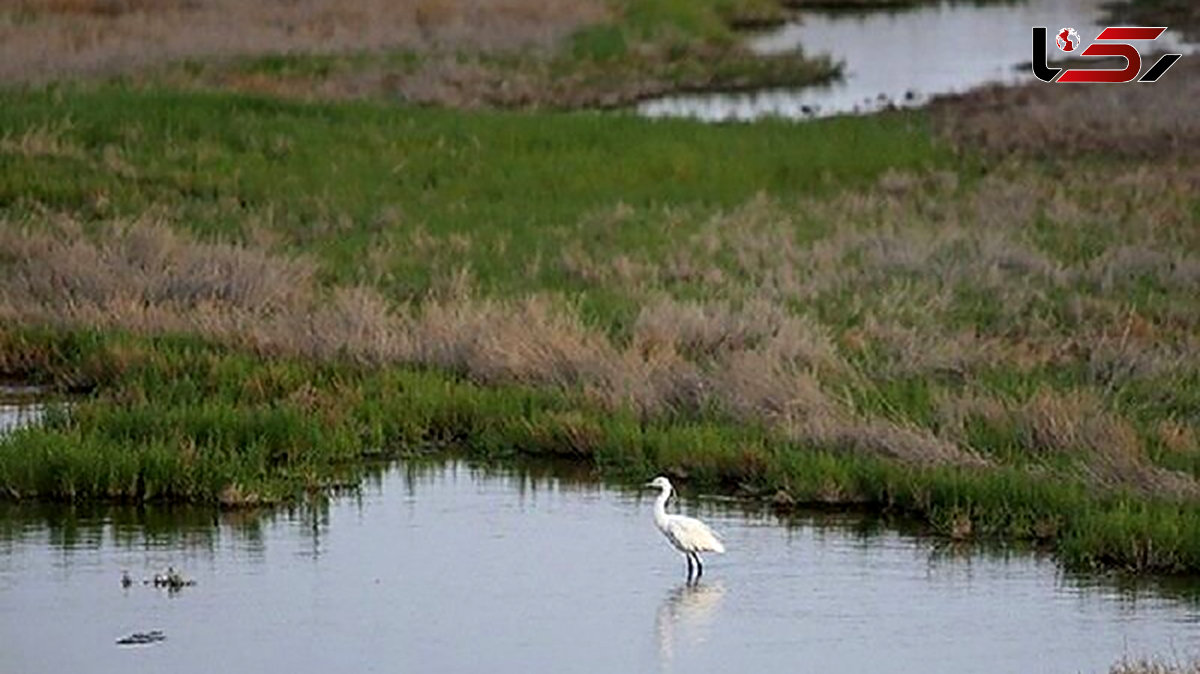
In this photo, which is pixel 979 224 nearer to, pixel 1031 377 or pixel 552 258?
pixel 552 258

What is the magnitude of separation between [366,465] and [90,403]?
194cm

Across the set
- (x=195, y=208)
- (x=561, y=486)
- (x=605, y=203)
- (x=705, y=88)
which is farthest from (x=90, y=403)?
(x=705, y=88)

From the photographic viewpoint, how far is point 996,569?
47.9 ft

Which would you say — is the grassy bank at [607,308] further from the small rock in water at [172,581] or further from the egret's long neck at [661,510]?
the egret's long neck at [661,510]

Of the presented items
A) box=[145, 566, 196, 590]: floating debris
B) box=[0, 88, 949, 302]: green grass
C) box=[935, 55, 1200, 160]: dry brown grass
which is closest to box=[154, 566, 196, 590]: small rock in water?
box=[145, 566, 196, 590]: floating debris

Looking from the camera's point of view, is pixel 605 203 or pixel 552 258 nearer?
pixel 552 258

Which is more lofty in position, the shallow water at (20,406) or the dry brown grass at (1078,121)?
the dry brown grass at (1078,121)

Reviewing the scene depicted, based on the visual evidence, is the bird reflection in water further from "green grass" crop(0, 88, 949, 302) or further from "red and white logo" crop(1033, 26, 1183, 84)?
"red and white logo" crop(1033, 26, 1183, 84)

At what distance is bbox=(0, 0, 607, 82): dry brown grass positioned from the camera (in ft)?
126

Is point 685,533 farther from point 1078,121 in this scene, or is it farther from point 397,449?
point 1078,121

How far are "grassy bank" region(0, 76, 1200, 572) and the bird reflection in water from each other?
1888 millimetres

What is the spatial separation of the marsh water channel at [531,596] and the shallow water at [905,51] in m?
20.1

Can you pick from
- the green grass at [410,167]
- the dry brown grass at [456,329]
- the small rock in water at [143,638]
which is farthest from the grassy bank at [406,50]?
the small rock in water at [143,638]

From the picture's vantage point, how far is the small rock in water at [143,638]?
12.8m
